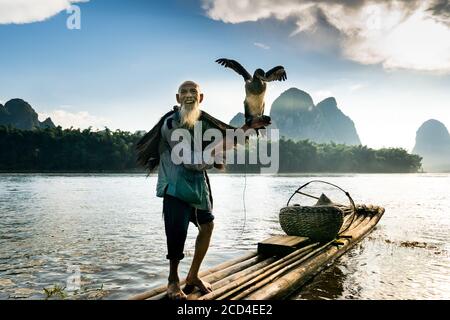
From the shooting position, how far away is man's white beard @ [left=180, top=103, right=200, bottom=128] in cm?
345

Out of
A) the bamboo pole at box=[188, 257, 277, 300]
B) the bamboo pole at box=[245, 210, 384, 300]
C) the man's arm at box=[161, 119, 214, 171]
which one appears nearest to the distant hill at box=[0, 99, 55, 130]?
the bamboo pole at box=[245, 210, 384, 300]

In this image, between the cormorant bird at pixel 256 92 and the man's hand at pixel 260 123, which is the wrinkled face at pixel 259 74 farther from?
the man's hand at pixel 260 123

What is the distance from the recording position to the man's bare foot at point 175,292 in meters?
3.54

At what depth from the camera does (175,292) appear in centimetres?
355

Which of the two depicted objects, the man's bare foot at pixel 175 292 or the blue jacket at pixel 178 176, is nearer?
the blue jacket at pixel 178 176

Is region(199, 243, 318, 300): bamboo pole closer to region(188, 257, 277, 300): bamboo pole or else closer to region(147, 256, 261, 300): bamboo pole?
region(188, 257, 277, 300): bamboo pole

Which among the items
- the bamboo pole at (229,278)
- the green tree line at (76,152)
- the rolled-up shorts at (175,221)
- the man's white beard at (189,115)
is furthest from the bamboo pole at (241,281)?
the green tree line at (76,152)

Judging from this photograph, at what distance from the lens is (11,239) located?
370 inches

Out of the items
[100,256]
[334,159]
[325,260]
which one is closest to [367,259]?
[325,260]

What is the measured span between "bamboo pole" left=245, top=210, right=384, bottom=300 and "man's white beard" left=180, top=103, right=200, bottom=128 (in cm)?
173

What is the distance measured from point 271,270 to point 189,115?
2.31 m

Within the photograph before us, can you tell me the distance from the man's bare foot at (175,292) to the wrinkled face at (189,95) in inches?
64.2
